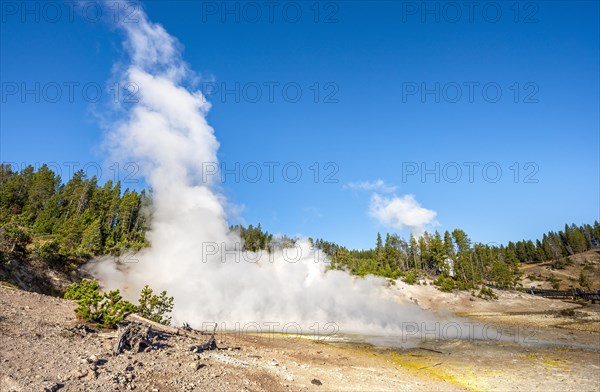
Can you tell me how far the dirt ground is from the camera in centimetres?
970

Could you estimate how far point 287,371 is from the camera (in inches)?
604

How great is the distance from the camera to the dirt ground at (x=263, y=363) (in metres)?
9.70

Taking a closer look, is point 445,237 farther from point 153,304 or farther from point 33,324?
point 33,324

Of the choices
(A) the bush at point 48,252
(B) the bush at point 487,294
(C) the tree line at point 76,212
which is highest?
(C) the tree line at point 76,212

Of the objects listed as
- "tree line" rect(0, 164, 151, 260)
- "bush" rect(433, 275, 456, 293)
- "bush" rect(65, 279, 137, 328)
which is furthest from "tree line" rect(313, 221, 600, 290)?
"bush" rect(65, 279, 137, 328)

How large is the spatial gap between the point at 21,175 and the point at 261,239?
68022 millimetres

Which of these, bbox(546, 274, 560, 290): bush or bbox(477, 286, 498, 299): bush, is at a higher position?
bbox(546, 274, 560, 290): bush

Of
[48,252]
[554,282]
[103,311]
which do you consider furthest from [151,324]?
[554,282]

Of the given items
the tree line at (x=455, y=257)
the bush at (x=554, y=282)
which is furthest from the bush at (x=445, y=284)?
the bush at (x=554, y=282)

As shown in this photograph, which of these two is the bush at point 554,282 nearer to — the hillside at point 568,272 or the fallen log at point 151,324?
the hillside at point 568,272

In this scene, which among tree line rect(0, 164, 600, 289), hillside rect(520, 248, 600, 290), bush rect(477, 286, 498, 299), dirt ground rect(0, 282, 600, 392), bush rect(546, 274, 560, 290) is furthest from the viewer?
hillside rect(520, 248, 600, 290)

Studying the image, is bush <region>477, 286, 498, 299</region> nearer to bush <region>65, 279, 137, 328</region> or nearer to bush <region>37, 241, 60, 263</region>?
bush <region>65, 279, 137, 328</region>

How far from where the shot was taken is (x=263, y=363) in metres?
16.3

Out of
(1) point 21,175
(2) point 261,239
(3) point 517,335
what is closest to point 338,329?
(3) point 517,335
